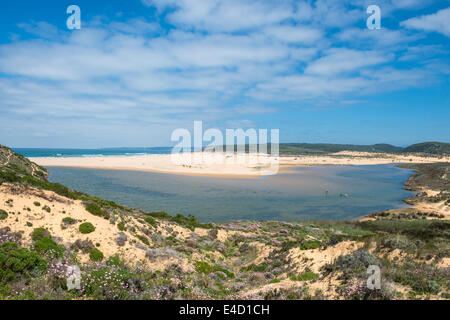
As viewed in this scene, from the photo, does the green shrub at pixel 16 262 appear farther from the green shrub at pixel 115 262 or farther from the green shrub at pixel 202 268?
the green shrub at pixel 202 268

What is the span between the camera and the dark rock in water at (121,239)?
44.8ft

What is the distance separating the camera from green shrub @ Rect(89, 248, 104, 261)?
11727mm

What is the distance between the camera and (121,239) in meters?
13.9

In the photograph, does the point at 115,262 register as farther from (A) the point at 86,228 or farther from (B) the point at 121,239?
(A) the point at 86,228

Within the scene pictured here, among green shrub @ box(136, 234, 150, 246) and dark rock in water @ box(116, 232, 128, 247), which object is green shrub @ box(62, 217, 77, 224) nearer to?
dark rock in water @ box(116, 232, 128, 247)

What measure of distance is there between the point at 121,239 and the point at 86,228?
195 cm

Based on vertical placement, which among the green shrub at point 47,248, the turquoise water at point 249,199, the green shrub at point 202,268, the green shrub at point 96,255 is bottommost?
the turquoise water at point 249,199

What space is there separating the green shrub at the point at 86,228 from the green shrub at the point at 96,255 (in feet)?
5.26

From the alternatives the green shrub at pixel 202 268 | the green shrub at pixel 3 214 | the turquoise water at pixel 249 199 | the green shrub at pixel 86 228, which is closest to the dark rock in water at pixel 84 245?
the green shrub at pixel 86 228

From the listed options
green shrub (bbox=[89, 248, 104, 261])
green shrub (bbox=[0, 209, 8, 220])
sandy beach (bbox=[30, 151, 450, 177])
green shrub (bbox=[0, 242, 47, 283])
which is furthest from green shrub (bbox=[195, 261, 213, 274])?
sandy beach (bbox=[30, 151, 450, 177])

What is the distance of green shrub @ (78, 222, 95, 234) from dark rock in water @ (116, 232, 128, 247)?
1.48 metres
